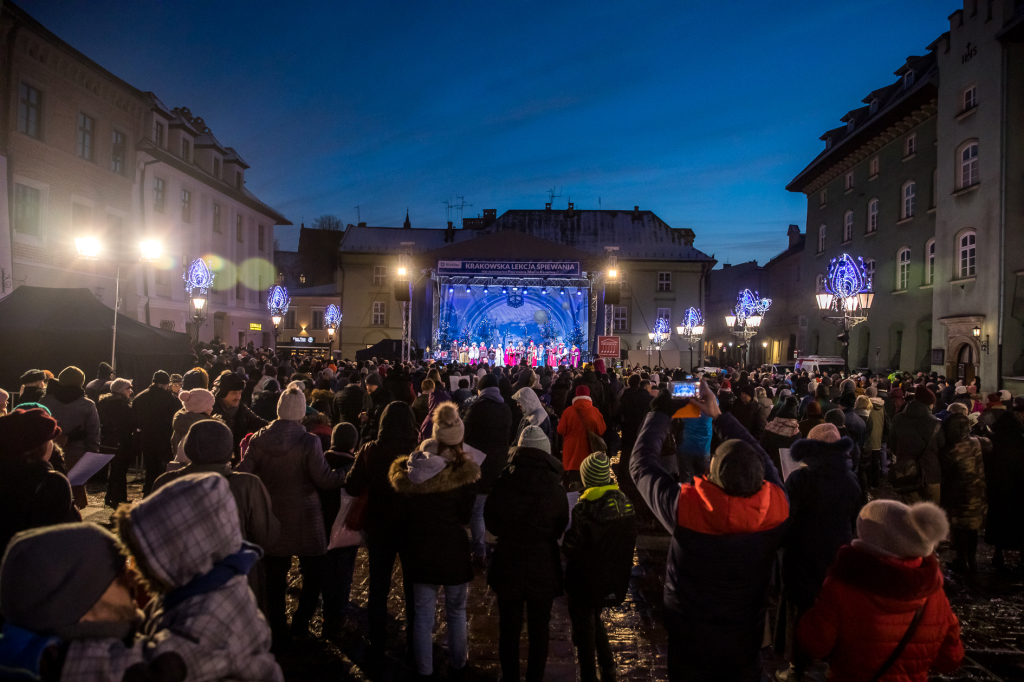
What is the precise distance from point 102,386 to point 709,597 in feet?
32.7

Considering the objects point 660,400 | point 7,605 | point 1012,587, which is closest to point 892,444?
point 1012,587

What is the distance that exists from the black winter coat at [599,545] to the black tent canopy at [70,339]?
38.7ft

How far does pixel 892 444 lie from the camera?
742cm

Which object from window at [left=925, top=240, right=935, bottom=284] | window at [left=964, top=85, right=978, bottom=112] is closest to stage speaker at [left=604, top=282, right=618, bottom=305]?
window at [left=925, top=240, right=935, bottom=284]

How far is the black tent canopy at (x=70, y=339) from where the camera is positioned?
1151cm

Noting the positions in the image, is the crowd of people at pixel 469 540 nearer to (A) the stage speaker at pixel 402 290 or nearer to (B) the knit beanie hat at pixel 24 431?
(B) the knit beanie hat at pixel 24 431

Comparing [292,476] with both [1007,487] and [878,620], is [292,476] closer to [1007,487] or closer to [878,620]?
[878,620]

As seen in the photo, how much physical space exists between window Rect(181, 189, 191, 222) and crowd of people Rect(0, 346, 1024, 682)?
23.7 metres

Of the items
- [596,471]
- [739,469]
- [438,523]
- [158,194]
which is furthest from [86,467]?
[158,194]

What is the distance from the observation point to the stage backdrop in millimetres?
32500

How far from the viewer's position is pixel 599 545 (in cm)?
369

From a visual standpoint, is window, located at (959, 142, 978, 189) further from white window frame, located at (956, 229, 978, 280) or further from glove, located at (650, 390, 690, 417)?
glove, located at (650, 390, 690, 417)

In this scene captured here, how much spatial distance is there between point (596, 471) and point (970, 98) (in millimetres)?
23761

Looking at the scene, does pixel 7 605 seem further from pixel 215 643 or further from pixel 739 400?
pixel 739 400
